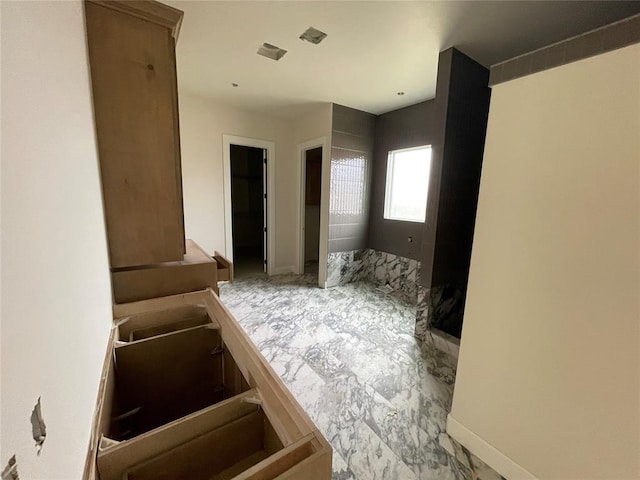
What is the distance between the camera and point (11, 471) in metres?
0.33

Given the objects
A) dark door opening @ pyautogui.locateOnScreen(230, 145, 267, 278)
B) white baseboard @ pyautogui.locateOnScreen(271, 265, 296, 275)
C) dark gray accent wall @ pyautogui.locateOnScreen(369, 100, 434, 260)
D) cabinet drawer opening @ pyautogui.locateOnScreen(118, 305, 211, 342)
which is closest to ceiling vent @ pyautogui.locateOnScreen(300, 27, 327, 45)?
dark gray accent wall @ pyautogui.locateOnScreen(369, 100, 434, 260)

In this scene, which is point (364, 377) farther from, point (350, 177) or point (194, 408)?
point (350, 177)

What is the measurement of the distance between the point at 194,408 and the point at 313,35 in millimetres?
2612

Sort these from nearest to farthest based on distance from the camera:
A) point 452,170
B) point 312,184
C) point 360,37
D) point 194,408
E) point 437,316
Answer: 1. point 194,408
2. point 360,37
3. point 452,170
4. point 437,316
5. point 312,184

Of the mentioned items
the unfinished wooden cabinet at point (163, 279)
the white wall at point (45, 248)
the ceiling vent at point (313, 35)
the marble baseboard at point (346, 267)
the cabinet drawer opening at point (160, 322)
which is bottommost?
the marble baseboard at point (346, 267)

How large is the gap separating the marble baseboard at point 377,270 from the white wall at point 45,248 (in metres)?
3.07

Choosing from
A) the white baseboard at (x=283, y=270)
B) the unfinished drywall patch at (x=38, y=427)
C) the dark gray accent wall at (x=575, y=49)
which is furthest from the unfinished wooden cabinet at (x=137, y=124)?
the white baseboard at (x=283, y=270)

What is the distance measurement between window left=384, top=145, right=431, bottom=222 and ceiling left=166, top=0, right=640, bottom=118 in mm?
754

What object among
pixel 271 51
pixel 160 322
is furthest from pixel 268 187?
pixel 160 322

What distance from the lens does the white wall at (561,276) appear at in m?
0.91

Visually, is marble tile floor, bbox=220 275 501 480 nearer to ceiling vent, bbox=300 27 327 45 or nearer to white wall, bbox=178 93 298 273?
white wall, bbox=178 93 298 273

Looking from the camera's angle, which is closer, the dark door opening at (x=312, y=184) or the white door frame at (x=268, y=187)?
the white door frame at (x=268, y=187)

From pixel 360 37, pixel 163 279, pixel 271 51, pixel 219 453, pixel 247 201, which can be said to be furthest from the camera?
pixel 247 201

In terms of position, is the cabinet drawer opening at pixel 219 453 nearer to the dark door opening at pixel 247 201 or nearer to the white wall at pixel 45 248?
the white wall at pixel 45 248
